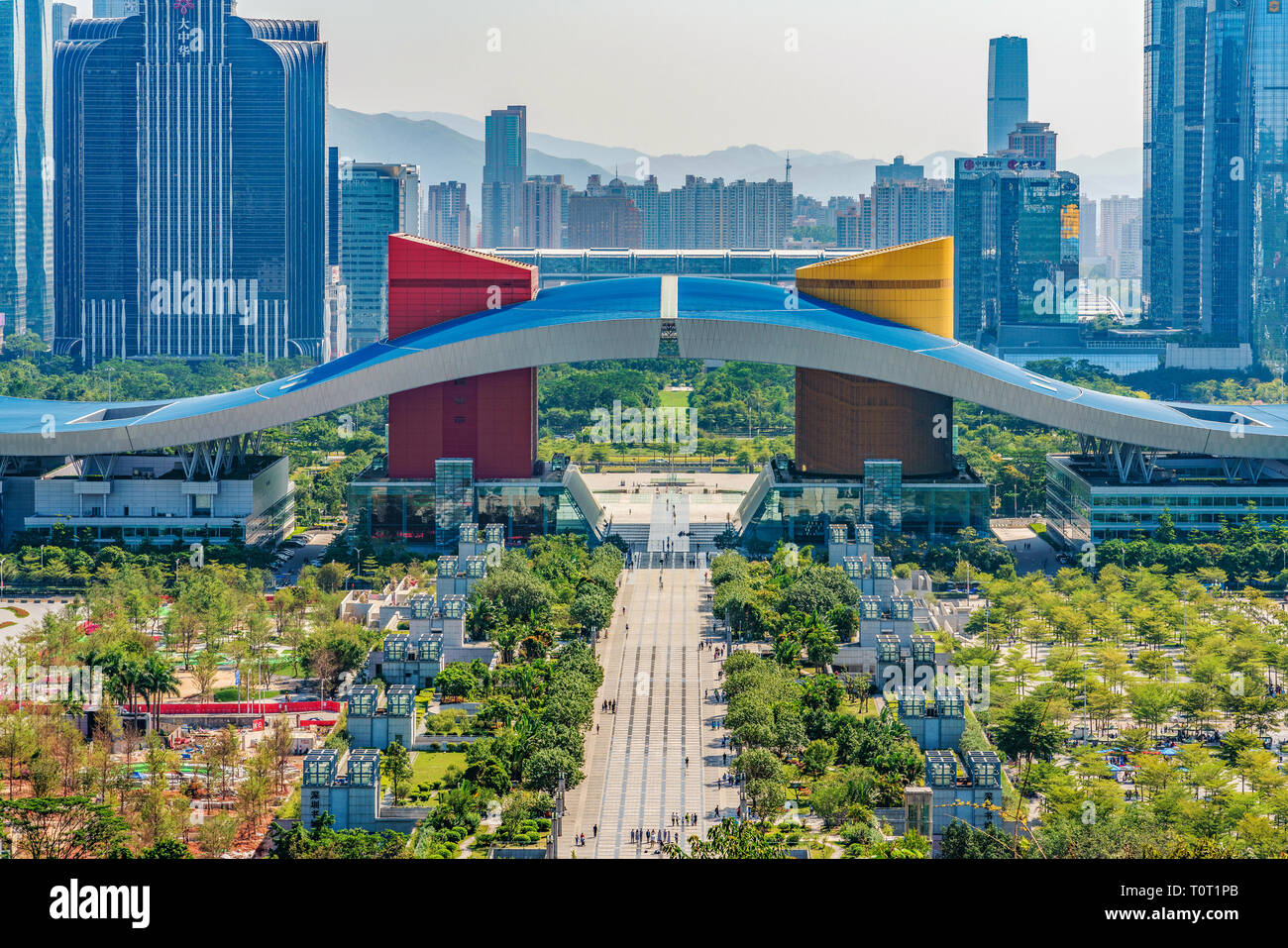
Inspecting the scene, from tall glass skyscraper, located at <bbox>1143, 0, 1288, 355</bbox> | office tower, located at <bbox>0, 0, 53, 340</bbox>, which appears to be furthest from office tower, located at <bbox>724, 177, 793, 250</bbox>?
office tower, located at <bbox>0, 0, 53, 340</bbox>

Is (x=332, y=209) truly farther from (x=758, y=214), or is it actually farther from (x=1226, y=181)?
(x=1226, y=181)

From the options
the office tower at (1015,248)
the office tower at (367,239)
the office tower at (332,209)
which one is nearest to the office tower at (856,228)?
the office tower at (1015,248)

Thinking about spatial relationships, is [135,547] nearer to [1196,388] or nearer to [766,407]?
[766,407]

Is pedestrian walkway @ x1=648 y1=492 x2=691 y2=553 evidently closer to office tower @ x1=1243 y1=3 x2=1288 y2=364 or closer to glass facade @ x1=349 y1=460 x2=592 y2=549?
glass facade @ x1=349 y1=460 x2=592 y2=549

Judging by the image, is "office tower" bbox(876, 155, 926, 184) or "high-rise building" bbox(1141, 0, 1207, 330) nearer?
"high-rise building" bbox(1141, 0, 1207, 330)

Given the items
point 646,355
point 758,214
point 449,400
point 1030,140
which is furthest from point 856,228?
point 449,400
